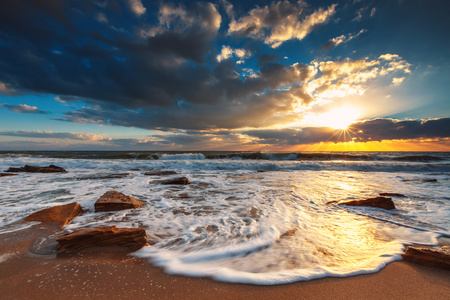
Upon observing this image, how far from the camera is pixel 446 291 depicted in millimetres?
1792

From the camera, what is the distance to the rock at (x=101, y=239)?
2.43 metres

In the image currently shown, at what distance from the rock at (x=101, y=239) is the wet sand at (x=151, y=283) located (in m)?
0.16

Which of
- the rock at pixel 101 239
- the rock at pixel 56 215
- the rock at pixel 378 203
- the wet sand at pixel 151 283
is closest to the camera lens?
the wet sand at pixel 151 283

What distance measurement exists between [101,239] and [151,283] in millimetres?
1208

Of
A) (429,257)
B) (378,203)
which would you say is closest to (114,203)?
(429,257)

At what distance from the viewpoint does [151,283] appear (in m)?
1.89

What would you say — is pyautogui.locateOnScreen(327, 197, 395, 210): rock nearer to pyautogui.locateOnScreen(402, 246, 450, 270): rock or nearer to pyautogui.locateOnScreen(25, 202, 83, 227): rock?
pyautogui.locateOnScreen(402, 246, 450, 270): rock

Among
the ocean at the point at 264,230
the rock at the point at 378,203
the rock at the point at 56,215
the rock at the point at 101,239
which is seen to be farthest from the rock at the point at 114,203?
the rock at the point at 378,203

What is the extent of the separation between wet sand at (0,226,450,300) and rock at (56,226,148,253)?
0.16 metres

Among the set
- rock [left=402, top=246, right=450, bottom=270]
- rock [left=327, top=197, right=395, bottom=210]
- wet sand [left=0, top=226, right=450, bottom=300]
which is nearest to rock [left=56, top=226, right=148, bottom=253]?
wet sand [left=0, top=226, right=450, bottom=300]

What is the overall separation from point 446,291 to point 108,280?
338cm

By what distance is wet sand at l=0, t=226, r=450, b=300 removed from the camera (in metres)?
1.72

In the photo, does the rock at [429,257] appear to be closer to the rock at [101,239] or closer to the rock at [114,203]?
the rock at [101,239]

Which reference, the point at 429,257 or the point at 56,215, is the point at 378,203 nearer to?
the point at 429,257
